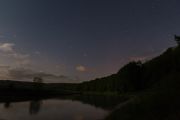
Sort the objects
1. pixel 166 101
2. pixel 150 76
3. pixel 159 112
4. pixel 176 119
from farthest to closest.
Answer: pixel 150 76 < pixel 166 101 < pixel 159 112 < pixel 176 119

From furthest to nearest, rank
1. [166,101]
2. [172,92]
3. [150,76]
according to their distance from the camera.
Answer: [150,76], [172,92], [166,101]

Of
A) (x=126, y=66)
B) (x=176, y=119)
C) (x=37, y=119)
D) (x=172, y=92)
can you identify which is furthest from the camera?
(x=126, y=66)

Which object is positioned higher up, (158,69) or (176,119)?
(158,69)

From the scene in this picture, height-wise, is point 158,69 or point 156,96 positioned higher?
point 158,69

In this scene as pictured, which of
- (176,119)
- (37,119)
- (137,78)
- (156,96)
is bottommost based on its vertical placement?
(37,119)

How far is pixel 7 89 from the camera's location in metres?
119

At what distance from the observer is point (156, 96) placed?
20750 millimetres

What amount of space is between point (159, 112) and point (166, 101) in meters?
2.03

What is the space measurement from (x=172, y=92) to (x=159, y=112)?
158 inches

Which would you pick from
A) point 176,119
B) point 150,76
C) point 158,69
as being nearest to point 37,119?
point 176,119

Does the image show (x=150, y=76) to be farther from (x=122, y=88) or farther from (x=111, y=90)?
(x=111, y=90)

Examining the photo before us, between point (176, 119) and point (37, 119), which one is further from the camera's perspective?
point (37, 119)

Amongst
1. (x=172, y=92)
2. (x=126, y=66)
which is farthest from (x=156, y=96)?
(x=126, y=66)

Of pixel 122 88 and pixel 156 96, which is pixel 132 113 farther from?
pixel 122 88
